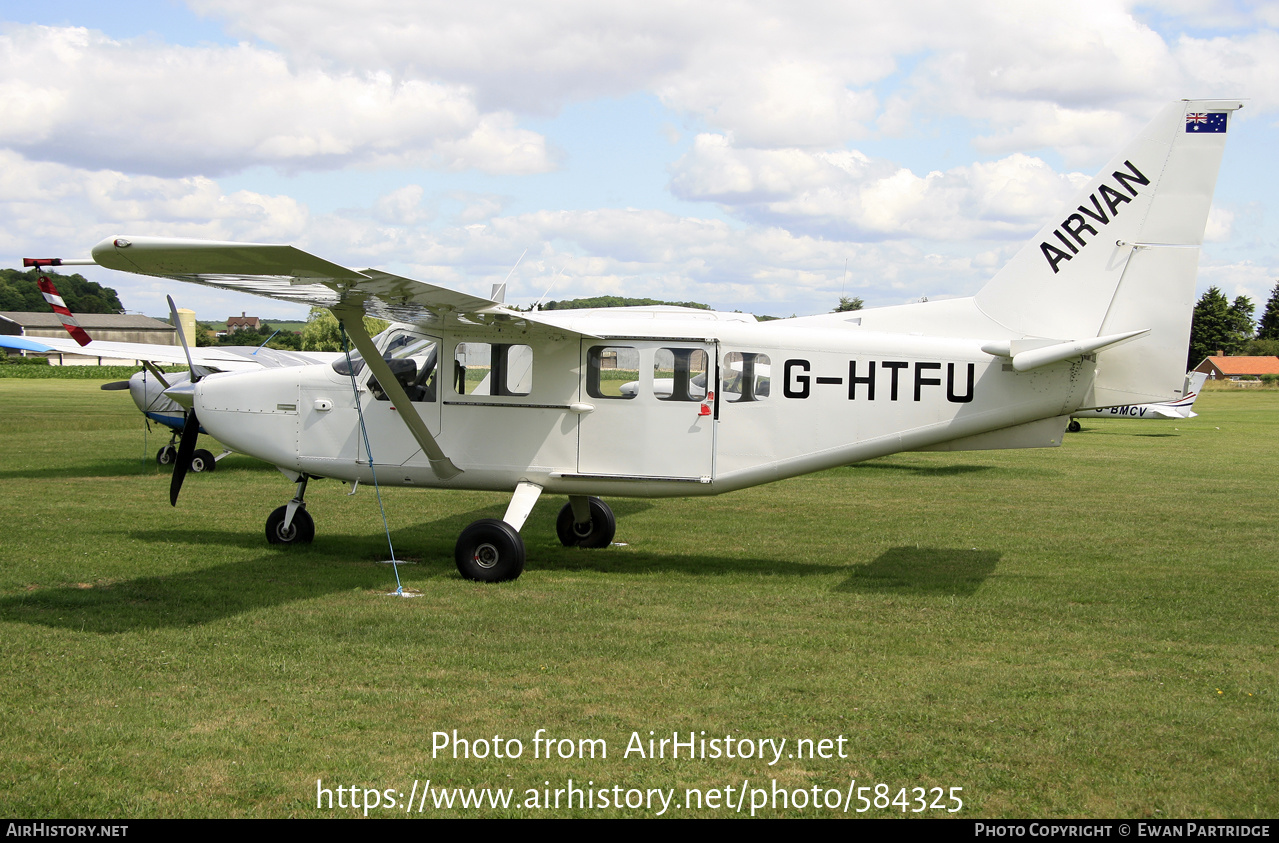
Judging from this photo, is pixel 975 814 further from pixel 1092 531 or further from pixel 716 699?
pixel 1092 531

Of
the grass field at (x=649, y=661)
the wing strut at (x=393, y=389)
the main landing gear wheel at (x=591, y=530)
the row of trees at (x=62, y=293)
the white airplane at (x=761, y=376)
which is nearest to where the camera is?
the grass field at (x=649, y=661)

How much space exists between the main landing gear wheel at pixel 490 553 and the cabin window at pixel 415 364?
5.41ft

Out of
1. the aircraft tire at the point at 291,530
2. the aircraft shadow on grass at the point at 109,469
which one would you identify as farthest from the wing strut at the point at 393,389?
the aircraft shadow on grass at the point at 109,469

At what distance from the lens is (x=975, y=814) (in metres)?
4.44

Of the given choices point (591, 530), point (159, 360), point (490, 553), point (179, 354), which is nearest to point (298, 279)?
point (490, 553)

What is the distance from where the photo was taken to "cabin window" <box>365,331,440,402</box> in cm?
1011

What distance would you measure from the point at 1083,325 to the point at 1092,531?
4434mm

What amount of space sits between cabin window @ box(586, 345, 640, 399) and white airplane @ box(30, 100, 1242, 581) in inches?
0.6

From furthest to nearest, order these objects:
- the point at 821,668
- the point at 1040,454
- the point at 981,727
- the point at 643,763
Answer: the point at 1040,454 < the point at 821,668 < the point at 981,727 < the point at 643,763

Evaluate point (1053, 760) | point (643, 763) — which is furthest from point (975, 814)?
point (643, 763)

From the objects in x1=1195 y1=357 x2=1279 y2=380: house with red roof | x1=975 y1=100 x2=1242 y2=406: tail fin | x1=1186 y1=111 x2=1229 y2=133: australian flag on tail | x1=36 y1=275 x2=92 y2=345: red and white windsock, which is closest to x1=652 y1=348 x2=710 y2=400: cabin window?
x1=975 y1=100 x2=1242 y2=406: tail fin

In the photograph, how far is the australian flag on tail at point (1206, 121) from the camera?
8664 millimetres

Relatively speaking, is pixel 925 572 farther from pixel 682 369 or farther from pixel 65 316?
pixel 65 316

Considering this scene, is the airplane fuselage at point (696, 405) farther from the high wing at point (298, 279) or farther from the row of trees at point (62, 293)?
the row of trees at point (62, 293)
